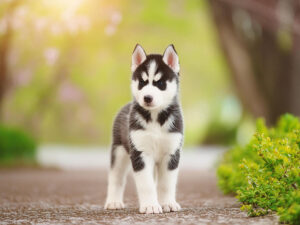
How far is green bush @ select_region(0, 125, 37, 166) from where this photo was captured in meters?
12.7

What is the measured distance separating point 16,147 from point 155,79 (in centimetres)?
890

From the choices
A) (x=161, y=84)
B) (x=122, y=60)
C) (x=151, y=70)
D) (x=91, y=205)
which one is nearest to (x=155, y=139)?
(x=161, y=84)

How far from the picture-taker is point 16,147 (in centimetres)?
1290

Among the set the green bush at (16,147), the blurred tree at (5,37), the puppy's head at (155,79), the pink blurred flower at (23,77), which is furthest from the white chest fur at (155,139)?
the pink blurred flower at (23,77)

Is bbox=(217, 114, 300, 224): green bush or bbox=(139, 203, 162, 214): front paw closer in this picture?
bbox=(217, 114, 300, 224): green bush

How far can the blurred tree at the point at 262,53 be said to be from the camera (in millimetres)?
14523

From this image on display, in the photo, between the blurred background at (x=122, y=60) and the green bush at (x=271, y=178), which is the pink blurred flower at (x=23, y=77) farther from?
the green bush at (x=271, y=178)

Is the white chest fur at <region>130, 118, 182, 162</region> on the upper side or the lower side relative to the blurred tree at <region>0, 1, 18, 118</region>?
lower

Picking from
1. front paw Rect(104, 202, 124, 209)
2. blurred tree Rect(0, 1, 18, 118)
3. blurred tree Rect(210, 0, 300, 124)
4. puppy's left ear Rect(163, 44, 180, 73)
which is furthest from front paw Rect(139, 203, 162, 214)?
blurred tree Rect(210, 0, 300, 124)

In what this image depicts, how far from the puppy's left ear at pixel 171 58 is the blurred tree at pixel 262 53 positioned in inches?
392

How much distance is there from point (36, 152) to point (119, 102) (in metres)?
17.5

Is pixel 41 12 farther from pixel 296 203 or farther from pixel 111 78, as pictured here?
pixel 111 78

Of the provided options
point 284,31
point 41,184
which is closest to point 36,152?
point 41,184

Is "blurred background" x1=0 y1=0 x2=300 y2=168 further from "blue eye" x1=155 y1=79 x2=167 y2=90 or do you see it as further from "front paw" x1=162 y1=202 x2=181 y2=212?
"front paw" x1=162 y1=202 x2=181 y2=212
